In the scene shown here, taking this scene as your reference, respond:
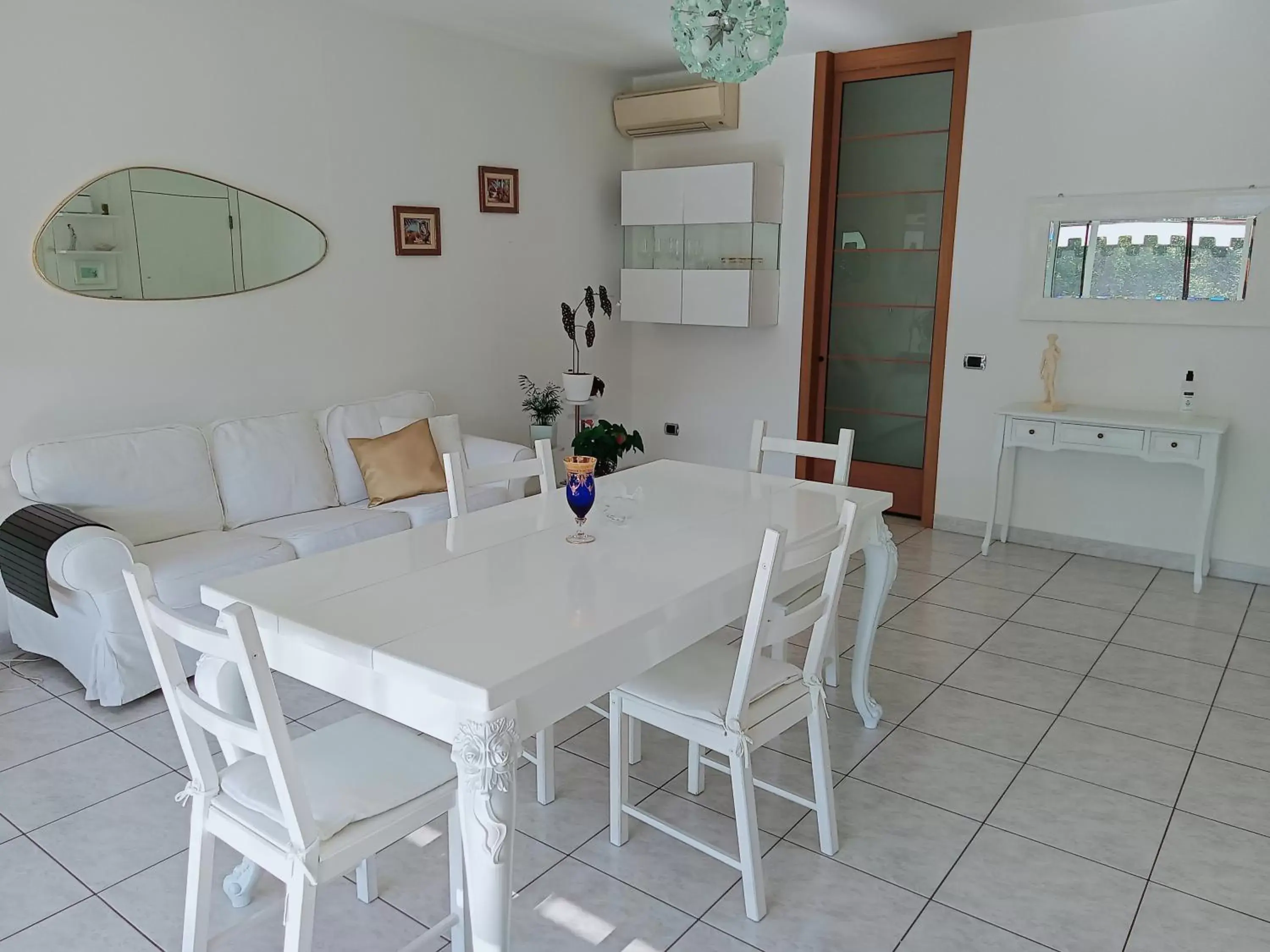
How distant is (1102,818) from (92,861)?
2675 millimetres

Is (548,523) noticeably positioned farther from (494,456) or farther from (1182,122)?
(1182,122)

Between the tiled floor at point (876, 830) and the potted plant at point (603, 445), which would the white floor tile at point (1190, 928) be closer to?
the tiled floor at point (876, 830)

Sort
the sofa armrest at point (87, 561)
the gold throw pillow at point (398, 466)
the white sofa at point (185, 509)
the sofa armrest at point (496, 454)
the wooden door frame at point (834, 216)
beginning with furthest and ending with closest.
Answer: the wooden door frame at point (834, 216) < the sofa armrest at point (496, 454) < the gold throw pillow at point (398, 466) < the white sofa at point (185, 509) < the sofa armrest at point (87, 561)

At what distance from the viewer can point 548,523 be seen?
271 centimetres

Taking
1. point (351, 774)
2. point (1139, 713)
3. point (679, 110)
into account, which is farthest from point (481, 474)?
point (679, 110)

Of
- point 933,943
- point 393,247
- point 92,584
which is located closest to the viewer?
point 933,943

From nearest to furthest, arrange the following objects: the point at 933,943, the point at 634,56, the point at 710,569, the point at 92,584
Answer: the point at 933,943
the point at 710,569
the point at 92,584
the point at 634,56

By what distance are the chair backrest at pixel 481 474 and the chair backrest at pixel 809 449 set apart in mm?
763

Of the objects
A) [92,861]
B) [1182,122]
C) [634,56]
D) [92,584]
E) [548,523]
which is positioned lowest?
[92,861]

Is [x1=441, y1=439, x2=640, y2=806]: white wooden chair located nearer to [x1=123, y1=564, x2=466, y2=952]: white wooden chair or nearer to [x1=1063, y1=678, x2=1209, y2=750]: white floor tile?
[x1=123, y1=564, x2=466, y2=952]: white wooden chair

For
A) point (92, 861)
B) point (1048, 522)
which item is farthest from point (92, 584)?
point (1048, 522)

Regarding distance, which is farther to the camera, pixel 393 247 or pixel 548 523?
pixel 393 247

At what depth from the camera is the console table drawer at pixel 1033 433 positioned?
4.70 meters

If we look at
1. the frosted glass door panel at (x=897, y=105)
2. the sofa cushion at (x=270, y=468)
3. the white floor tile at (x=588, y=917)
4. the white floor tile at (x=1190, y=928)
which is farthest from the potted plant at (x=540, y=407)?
the white floor tile at (x=1190, y=928)
